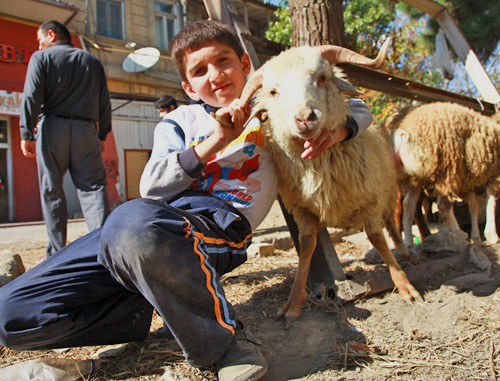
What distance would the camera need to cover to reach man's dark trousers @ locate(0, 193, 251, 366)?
1.24 meters

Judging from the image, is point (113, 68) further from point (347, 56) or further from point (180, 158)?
point (180, 158)

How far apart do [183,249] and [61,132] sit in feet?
6.92

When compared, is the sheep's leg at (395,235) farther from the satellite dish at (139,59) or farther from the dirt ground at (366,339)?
the satellite dish at (139,59)

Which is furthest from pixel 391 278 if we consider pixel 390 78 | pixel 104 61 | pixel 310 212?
pixel 104 61

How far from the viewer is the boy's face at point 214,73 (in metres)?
1.76

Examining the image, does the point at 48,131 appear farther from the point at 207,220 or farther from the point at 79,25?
the point at 79,25

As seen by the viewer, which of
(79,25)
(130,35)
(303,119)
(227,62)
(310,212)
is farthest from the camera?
(130,35)

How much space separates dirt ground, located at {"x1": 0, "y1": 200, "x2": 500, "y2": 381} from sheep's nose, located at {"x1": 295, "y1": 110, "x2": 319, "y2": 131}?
98 centimetres

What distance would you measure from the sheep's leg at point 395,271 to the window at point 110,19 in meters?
12.0

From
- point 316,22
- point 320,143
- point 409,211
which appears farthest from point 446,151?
point 320,143

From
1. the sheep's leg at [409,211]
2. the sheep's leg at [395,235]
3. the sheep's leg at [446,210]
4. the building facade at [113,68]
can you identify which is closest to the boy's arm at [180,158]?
the sheep's leg at [395,235]

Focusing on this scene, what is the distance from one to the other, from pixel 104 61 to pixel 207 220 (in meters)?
11.5

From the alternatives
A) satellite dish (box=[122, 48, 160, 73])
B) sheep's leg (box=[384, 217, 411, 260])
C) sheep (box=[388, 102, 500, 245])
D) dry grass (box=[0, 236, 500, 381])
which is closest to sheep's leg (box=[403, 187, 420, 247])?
sheep (box=[388, 102, 500, 245])

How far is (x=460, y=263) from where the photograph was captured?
101 inches
